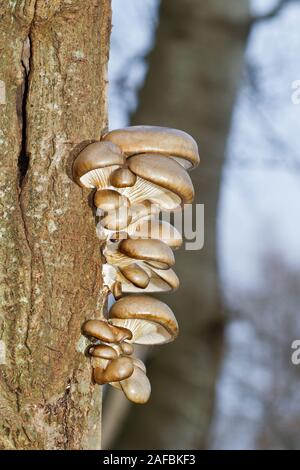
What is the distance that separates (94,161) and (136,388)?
470 mm

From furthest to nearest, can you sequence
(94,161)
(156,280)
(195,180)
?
(195,180) < (156,280) < (94,161)

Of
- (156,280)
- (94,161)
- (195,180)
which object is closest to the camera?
(94,161)

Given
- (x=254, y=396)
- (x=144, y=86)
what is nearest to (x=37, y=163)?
(x=144, y=86)

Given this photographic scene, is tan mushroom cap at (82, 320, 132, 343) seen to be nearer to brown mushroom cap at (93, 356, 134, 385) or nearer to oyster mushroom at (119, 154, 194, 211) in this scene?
brown mushroom cap at (93, 356, 134, 385)

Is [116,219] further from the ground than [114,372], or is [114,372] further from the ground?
[116,219]

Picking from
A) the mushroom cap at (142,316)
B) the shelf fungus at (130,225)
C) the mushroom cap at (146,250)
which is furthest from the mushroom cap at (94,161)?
the mushroom cap at (142,316)

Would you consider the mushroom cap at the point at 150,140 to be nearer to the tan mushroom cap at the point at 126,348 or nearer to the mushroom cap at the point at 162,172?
the mushroom cap at the point at 162,172

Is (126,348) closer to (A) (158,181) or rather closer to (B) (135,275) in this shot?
(B) (135,275)

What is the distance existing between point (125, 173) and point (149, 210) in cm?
14

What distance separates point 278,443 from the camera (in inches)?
634

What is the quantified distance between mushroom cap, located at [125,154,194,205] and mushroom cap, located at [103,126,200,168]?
14 mm

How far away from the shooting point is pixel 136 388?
143cm

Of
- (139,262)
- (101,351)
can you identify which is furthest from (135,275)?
(101,351)

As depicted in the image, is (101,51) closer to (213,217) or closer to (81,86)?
(81,86)
